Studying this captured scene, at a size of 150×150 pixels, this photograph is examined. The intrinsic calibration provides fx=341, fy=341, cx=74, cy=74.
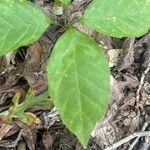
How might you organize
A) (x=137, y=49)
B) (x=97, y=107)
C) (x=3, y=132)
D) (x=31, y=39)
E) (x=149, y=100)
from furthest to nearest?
(x=137, y=49) < (x=149, y=100) < (x=3, y=132) < (x=31, y=39) < (x=97, y=107)

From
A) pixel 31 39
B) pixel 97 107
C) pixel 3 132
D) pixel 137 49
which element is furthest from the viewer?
pixel 137 49

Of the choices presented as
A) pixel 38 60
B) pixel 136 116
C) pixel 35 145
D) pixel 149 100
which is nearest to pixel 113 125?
pixel 136 116

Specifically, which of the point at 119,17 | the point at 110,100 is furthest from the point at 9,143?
the point at 119,17

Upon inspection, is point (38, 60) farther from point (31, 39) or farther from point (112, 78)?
point (31, 39)

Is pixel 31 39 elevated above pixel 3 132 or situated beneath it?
elevated above

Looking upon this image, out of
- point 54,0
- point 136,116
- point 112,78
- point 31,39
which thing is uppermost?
point 31,39
